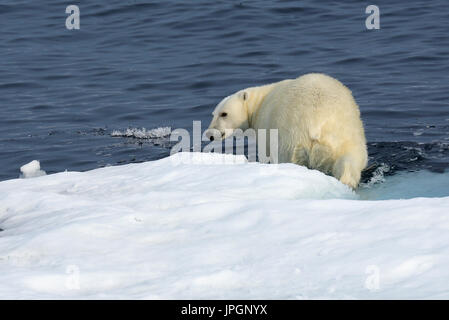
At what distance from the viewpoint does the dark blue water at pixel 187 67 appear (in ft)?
38.5

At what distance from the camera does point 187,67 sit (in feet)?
52.2

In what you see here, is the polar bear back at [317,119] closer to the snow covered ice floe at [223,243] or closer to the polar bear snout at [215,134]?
the snow covered ice floe at [223,243]

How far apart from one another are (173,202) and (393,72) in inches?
364

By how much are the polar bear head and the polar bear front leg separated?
2.05 m

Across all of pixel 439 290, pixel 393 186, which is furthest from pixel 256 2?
pixel 439 290

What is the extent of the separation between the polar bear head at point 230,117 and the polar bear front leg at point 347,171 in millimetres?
2051

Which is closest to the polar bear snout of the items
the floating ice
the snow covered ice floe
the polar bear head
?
the polar bear head

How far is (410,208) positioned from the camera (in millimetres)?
5688

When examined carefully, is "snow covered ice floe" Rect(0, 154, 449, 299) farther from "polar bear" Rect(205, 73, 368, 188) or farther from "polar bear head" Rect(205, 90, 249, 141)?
"polar bear head" Rect(205, 90, 249, 141)

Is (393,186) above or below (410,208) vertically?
below

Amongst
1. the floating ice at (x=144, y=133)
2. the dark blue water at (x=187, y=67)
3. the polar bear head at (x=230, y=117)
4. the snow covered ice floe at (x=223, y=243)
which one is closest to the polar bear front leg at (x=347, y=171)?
the snow covered ice floe at (x=223, y=243)

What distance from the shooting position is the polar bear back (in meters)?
8.32

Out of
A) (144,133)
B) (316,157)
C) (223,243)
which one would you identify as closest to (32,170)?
(144,133)
